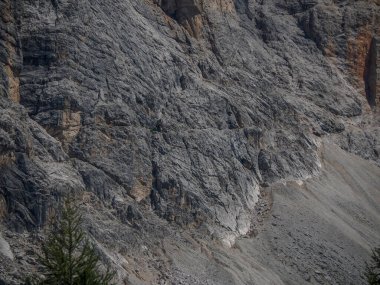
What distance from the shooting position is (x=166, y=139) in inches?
2211

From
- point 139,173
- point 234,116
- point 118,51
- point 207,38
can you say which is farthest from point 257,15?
point 139,173

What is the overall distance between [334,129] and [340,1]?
20.2 meters

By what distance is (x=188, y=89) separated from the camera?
62.0 m

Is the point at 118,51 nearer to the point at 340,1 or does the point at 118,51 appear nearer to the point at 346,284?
the point at 346,284

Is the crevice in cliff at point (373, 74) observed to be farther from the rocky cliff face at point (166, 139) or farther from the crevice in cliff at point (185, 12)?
the crevice in cliff at point (185, 12)

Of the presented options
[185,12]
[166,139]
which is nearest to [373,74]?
[185,12]

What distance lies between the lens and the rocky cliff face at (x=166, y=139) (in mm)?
45469

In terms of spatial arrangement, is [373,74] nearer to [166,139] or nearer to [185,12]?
[185,12]

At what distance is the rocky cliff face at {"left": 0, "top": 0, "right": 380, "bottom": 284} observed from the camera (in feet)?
149

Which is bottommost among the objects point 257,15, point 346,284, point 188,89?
point 346,284

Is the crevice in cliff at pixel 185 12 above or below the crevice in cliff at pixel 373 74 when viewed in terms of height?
above

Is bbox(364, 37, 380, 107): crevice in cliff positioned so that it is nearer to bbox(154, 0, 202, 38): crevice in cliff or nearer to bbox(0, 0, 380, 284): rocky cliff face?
bbox(0, 0, 380, 284): rocky cliff face

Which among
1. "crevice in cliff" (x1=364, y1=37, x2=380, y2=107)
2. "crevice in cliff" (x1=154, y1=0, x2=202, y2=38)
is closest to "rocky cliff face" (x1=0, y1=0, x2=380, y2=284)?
"crevice in cliff" (x1=154, y1=0, x2=202, y2=38)

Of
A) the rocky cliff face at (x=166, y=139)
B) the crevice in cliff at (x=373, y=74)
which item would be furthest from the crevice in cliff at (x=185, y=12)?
the crevice in cliff at (x=373, y=74)
